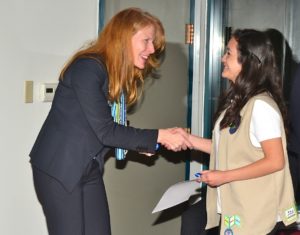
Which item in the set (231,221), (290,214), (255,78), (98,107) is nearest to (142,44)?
(98,107)

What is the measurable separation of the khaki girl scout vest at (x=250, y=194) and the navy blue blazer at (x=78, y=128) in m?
0.40

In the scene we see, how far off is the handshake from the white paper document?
0.59ft

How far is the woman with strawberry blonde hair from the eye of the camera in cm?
176

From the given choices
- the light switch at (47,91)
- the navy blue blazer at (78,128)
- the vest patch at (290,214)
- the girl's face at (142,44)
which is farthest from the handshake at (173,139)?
the light switch at (47,91)

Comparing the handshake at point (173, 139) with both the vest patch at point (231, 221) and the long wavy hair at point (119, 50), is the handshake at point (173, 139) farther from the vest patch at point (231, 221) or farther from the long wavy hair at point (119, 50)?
the vest patch at point (231, 221)

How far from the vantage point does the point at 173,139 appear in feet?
6.63

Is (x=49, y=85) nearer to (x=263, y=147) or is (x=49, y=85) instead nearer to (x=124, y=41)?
(x=124, y=41)

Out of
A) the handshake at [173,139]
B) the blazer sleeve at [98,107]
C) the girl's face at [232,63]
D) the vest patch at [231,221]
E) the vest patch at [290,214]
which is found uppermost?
the girl's face at [232,63]

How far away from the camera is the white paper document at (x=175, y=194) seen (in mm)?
2004

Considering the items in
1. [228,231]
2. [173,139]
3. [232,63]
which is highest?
[232,63]

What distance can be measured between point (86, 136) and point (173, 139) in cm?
42

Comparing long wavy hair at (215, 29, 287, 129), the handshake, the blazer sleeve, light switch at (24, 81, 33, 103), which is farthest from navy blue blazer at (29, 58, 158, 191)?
A: light switch at (24, 81, 33, 103)

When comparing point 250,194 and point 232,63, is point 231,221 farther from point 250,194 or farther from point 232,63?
point 232,63

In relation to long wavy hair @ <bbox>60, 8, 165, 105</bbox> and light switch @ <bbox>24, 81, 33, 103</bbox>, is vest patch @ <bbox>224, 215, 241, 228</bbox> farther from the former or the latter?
light switch @ <bbox>24, 81, 33, 103</bbox>
